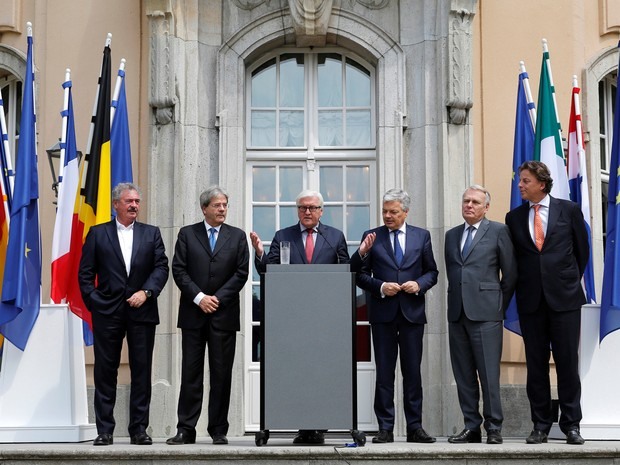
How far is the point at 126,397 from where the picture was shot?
34.0 ft

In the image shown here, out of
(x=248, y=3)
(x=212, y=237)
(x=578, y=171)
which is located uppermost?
(x=248, y=3)

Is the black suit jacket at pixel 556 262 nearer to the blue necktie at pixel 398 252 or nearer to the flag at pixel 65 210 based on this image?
the blue necktie at pixel 398 252

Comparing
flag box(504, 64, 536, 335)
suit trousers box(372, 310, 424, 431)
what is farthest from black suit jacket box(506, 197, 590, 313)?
flag box(504, 64, 536, 335)

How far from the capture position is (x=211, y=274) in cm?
841

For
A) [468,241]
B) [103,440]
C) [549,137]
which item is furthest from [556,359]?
[103,440]

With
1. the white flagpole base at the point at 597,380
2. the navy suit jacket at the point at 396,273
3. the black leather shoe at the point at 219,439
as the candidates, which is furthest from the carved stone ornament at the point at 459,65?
the black leather shoe at the point at 219,439

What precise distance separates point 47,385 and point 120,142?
2.29m

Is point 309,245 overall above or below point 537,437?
above

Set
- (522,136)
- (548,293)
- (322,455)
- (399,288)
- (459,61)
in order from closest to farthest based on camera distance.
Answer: (322,455) → (548,293) → (399,288) → (522,136) → (459,61)

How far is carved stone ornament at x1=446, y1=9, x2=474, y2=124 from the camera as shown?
10578mm

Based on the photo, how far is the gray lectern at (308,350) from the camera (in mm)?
7738

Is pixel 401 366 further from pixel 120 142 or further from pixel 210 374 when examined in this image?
pixel 120 142

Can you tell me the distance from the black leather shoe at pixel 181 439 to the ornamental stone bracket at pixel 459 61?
4.03m

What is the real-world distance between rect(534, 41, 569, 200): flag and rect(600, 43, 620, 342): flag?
1.67ft
